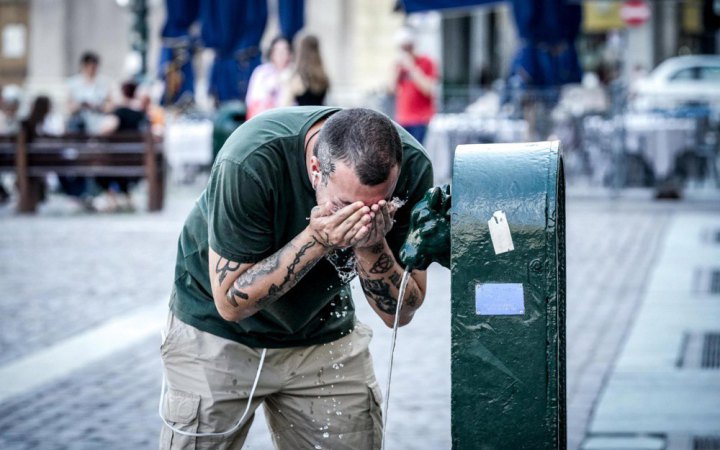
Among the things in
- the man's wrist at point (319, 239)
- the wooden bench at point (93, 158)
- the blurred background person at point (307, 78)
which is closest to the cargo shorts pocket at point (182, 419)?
the man's wrist at point (319, 239)

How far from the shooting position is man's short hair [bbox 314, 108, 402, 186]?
3.06 metres

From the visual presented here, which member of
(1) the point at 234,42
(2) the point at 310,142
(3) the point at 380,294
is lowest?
(3) the point at 380,294

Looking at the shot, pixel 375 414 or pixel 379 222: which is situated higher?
pixel 379 222

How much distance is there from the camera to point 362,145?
121 inches

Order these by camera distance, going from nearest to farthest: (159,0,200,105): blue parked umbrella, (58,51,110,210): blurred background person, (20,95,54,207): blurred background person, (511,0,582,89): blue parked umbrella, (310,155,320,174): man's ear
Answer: (310,155,320,174): man's ear → (20,95,54,207): blurred background person → (58,51,110,210): blurred background person → (511,0,582,89): blue parked umbrella → (159,0,200,105): blue parked umbrella

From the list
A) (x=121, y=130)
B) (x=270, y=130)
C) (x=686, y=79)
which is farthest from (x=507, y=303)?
(x=686, y=79)

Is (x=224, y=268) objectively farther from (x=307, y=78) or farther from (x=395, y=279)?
(x=307, y=78)

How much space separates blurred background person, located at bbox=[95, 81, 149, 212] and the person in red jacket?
3.57 metres

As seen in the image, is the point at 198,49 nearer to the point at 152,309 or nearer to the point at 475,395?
the point at 152,309

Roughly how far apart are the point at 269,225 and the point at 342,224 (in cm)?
33

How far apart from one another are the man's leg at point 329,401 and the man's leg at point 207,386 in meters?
0.09

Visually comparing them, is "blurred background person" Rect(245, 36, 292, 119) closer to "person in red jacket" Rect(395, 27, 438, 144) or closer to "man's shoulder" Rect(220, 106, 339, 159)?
"person in red jacket" Rect(395, 27, 438, 144)

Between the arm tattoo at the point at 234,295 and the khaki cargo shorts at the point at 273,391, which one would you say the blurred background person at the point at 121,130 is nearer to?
the khaki cargo shorts at the point at 273,391

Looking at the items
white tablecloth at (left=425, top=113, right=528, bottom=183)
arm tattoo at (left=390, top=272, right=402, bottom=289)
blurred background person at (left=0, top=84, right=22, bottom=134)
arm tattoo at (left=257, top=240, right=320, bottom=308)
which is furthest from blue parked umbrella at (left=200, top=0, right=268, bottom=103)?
arm tattoo at (left=257, top=240, right=320, bottom=308)
